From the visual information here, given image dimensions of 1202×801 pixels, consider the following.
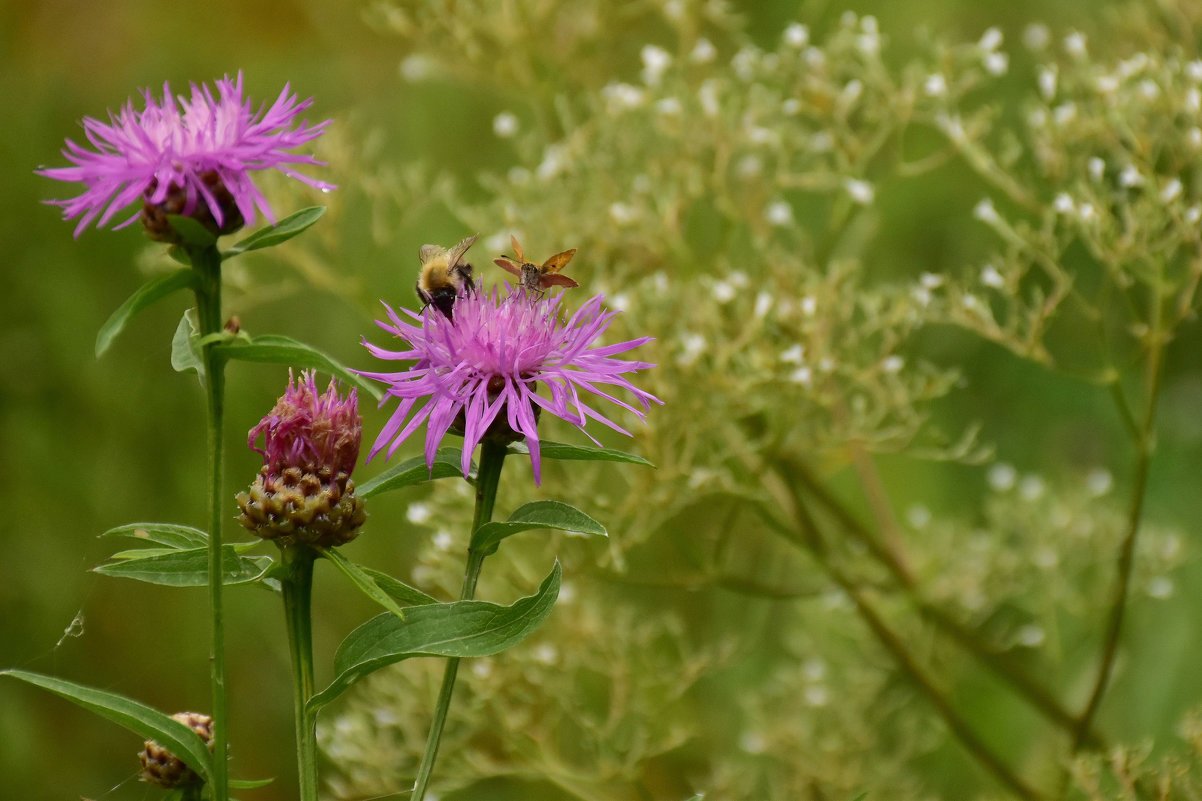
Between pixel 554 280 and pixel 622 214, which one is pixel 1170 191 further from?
pixel 554 280

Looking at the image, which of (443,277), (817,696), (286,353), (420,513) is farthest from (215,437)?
(817,696)

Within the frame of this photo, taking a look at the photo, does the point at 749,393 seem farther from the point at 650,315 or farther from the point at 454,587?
the point at 454,587

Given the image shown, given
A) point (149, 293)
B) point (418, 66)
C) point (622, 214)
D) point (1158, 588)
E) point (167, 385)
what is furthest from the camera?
point (167, 385)

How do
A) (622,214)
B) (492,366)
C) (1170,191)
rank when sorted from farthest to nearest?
(622,214)
(1170,191)
(492,366)

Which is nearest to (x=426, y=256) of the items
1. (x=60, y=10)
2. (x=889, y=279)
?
(x=889, y=279)

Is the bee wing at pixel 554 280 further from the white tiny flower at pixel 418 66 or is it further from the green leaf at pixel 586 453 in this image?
the white tiny flower at pixel 418 66

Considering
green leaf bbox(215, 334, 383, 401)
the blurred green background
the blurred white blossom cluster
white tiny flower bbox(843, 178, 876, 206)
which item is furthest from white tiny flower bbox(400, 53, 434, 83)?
green leaf bbox(215, 334, 383, 401)

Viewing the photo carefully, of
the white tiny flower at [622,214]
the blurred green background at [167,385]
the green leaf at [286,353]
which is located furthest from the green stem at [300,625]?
the blurred green background at [167,385]

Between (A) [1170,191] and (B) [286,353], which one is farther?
(A) [1170,191]
